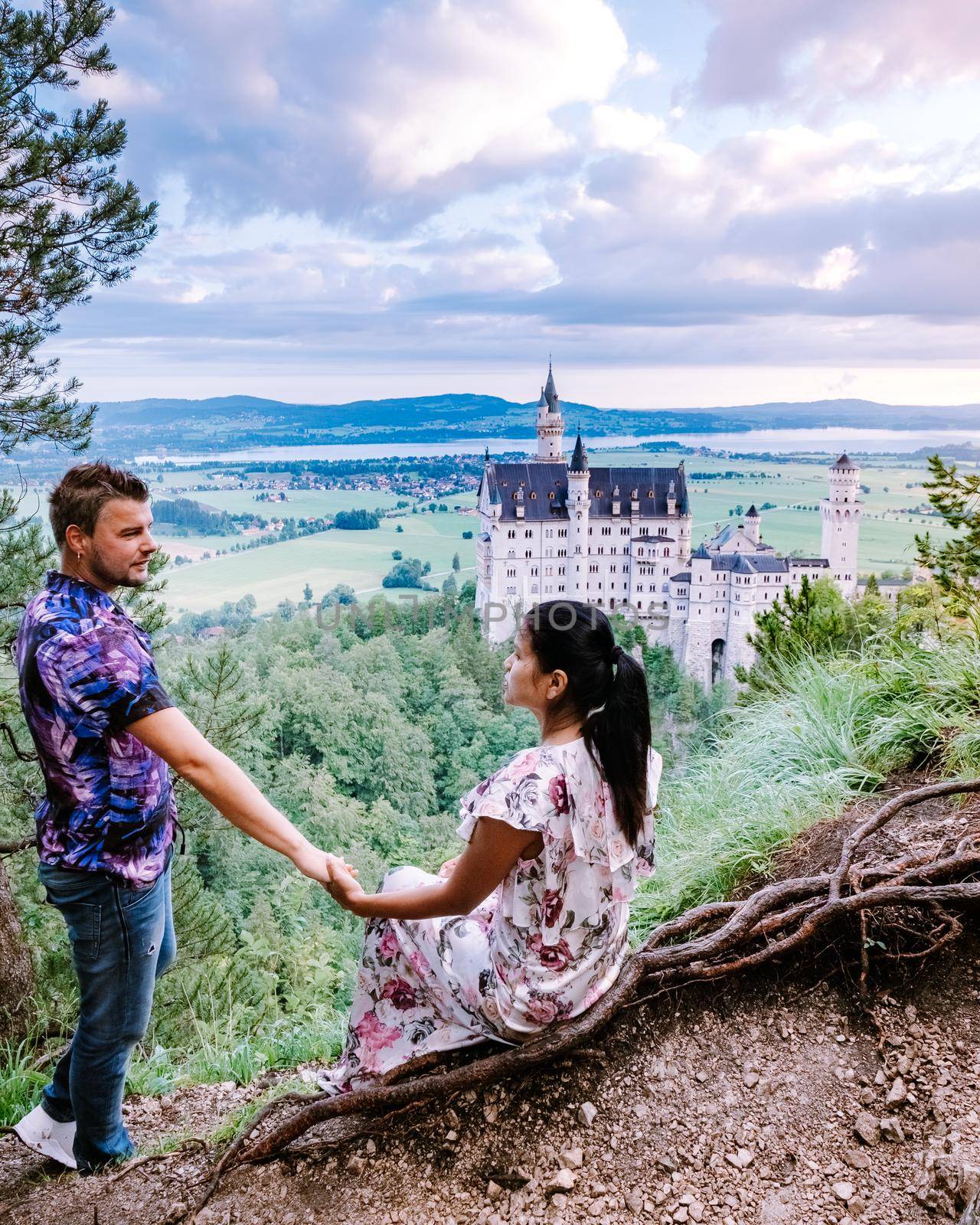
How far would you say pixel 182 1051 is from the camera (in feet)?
7.53

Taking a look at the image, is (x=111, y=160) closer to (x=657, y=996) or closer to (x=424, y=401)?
(x=657, y=996)

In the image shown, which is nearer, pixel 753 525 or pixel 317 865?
pixel 317 865

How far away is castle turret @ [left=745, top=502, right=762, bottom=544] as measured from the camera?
27352 mm

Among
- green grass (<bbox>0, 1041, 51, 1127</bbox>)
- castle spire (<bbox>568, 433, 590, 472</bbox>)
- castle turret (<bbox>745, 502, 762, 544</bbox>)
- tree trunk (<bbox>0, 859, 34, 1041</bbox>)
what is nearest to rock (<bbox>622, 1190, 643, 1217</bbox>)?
green grass (<bbox>0, 1041, 51, 1127</bbox>)

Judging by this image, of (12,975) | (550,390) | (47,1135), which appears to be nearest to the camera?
(47,1135)

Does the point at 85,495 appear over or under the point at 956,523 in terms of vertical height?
over

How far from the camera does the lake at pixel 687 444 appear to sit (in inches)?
923

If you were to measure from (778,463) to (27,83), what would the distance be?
101 ft

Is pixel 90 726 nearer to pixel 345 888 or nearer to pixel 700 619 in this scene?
pixel 345 888

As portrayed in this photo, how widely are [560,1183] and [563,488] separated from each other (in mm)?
29826

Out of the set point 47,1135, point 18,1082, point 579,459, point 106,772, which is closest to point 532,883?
point 106,772

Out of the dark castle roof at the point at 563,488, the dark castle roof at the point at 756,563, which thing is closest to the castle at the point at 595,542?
the dark castle roof at the point at 563,488

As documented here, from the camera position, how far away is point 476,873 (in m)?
1.23

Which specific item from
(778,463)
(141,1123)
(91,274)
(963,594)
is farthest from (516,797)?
(778,463)
